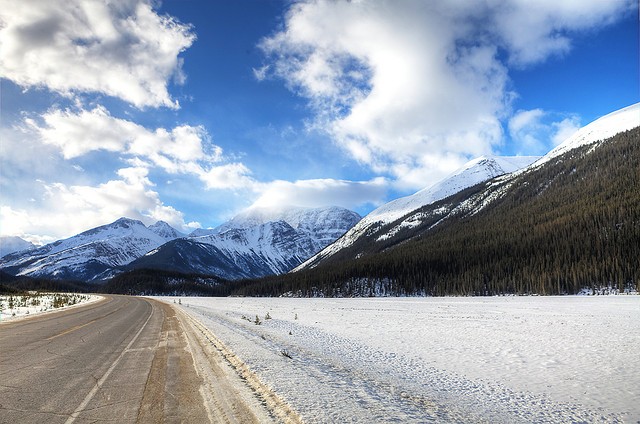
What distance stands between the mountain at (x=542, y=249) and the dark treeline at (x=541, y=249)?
0.25m

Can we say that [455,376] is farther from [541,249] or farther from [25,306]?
[541,249]

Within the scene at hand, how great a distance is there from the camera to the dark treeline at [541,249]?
7856 cm

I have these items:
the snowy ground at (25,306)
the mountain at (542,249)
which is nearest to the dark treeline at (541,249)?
the mountain at (542,249)

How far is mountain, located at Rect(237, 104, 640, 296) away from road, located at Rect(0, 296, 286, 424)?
272 feet

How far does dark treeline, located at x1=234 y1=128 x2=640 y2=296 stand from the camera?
78.6 meters

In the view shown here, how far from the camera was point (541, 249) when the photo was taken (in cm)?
9538

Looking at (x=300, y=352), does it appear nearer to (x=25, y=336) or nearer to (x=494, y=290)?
(x=25, y=336)

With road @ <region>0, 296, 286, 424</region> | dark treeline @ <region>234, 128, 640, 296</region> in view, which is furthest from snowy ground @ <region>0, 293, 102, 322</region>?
dark treeline @ <region>234, 128, 640, 296</region>

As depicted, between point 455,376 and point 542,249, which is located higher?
point 542,249

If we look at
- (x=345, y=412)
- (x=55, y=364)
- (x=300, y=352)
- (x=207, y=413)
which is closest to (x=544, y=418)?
(x=345, y=412)

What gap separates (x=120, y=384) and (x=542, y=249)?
357ft

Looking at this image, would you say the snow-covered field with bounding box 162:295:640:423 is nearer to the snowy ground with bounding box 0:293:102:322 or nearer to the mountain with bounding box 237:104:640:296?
the snowy ground with bounding box 0:293:102:322

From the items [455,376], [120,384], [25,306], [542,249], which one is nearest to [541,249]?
[542,249]

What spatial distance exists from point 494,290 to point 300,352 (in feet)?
310
